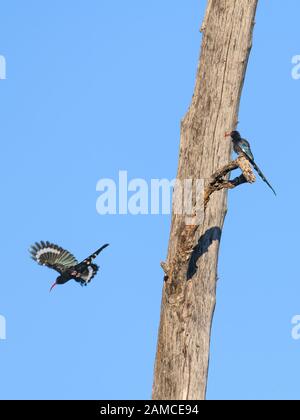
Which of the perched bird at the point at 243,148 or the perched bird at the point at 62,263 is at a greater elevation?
the perched bird at the point at 243,148

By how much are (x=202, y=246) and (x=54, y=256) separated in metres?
2.52

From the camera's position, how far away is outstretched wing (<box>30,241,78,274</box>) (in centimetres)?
2753

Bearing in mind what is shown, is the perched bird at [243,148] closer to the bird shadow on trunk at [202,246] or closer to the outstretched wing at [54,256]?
the bird shadow on trunk at [202,246]

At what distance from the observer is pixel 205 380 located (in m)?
25.9

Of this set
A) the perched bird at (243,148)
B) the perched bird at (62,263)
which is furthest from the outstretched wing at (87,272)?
the perched bird at (243,148)

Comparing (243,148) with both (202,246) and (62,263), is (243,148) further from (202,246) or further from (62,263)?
(62,263)

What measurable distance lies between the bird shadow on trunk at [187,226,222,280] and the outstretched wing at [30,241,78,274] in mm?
2215

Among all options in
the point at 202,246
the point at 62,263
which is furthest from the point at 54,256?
the point at 202,246

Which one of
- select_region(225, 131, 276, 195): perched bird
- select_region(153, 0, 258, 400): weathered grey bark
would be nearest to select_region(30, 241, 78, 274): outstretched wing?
select_region(153, 0, 258, 400): weathered grey bark

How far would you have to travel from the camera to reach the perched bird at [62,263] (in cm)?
2748

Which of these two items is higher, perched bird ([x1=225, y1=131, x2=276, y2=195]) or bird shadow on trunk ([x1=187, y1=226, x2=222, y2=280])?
perched bird ([x1=225, y1=131, x2=276, y2=195])

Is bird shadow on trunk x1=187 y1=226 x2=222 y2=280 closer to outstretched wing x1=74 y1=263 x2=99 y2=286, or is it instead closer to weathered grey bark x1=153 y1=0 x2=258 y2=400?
weathered grey bark x1=153 y1=0 x2=258 y2=400
